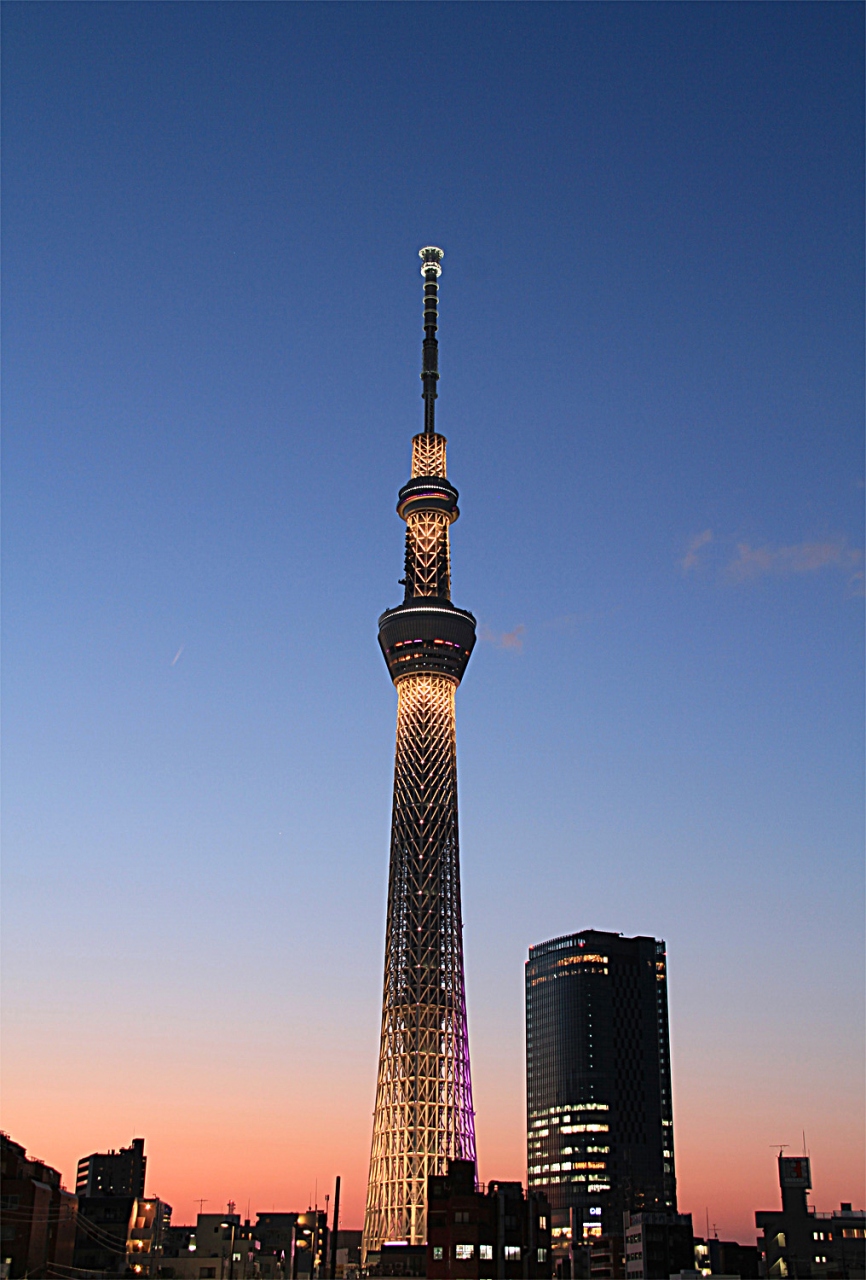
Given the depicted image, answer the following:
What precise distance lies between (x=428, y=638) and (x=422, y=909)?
3524cm

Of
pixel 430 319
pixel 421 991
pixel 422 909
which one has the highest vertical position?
pixel 430 319

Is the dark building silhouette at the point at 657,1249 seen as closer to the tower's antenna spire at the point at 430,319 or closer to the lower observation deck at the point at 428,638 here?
the lower observation deck at the point at 428,638

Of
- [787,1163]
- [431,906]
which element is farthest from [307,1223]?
[787,1163]

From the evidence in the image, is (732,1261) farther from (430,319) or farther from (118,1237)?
(430,319)

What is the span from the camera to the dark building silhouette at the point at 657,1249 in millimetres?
133875

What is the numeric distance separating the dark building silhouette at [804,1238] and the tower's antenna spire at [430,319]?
111433 mm

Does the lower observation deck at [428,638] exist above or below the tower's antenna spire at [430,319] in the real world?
below

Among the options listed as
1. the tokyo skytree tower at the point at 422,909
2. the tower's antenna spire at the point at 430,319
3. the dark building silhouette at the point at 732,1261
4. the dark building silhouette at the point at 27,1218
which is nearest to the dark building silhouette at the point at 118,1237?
the dark building silhouette at the point at 27,1218

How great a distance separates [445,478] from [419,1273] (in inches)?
4159

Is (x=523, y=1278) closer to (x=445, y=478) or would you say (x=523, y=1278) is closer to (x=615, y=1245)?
(x=615, y=1245)

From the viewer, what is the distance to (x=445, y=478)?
19500 cm

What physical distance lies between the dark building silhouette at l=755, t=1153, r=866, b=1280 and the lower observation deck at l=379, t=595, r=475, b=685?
74.6m

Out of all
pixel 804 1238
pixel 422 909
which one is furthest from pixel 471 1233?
pixel 804 1238

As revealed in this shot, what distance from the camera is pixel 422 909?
164500mm
